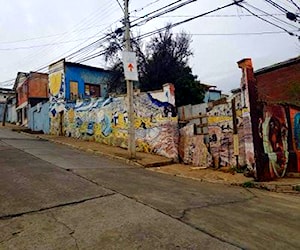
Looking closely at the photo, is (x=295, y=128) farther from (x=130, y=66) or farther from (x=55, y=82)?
(x=55, y=82)

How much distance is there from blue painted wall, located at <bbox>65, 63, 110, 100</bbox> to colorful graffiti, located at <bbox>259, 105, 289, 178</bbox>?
16.1 metres

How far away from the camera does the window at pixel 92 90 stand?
2664cm

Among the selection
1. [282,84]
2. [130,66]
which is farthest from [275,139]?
[282,84]

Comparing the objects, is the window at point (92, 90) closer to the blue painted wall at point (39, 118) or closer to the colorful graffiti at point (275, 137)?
the blue painted wall at point (39, 118)

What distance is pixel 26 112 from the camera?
1240 inches

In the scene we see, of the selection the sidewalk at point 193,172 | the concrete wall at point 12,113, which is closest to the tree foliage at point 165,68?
the sidewalk at point 193,172

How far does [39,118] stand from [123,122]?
12993 mm

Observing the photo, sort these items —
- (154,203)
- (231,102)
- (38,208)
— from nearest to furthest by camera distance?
(38,208) < (154,203) < (231,102)

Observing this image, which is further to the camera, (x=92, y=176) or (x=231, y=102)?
(x=231, y=102)

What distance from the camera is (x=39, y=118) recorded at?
90.4 ft

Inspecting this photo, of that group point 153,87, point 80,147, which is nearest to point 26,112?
point 153,87

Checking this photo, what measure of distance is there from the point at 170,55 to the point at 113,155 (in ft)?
40.5

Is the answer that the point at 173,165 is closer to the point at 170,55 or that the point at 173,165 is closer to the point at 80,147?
the point at 80,147

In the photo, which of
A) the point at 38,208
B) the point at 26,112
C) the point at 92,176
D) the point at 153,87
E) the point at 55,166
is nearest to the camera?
the point at 38,208
